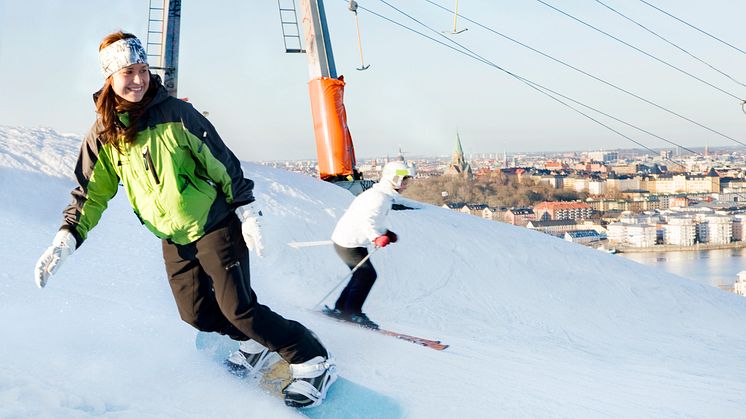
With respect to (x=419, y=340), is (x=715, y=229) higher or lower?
higher

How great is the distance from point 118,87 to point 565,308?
5.38 m

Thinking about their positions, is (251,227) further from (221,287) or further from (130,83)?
(130,83)

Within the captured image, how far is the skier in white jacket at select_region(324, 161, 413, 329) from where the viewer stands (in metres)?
4.71

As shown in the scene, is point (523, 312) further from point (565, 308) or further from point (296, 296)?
point (296, 296)

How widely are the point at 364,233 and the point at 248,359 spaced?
1.65 m

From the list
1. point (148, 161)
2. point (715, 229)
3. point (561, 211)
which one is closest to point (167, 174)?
point (148, 161)

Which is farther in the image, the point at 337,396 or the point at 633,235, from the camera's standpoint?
the point at 633,235

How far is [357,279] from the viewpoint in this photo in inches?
195

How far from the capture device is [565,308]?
696 centimetres

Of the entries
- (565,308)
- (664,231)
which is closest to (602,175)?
(664,231)

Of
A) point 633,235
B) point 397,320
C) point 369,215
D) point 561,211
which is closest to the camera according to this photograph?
point 369,215

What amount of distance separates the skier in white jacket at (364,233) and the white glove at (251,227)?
5.92 ft

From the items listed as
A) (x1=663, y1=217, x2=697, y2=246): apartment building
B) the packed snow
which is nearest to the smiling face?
the packed snow

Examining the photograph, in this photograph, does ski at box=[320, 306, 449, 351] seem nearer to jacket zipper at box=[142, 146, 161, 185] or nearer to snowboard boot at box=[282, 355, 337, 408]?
snowboard boot at box=[282, 355, 337, 408]
